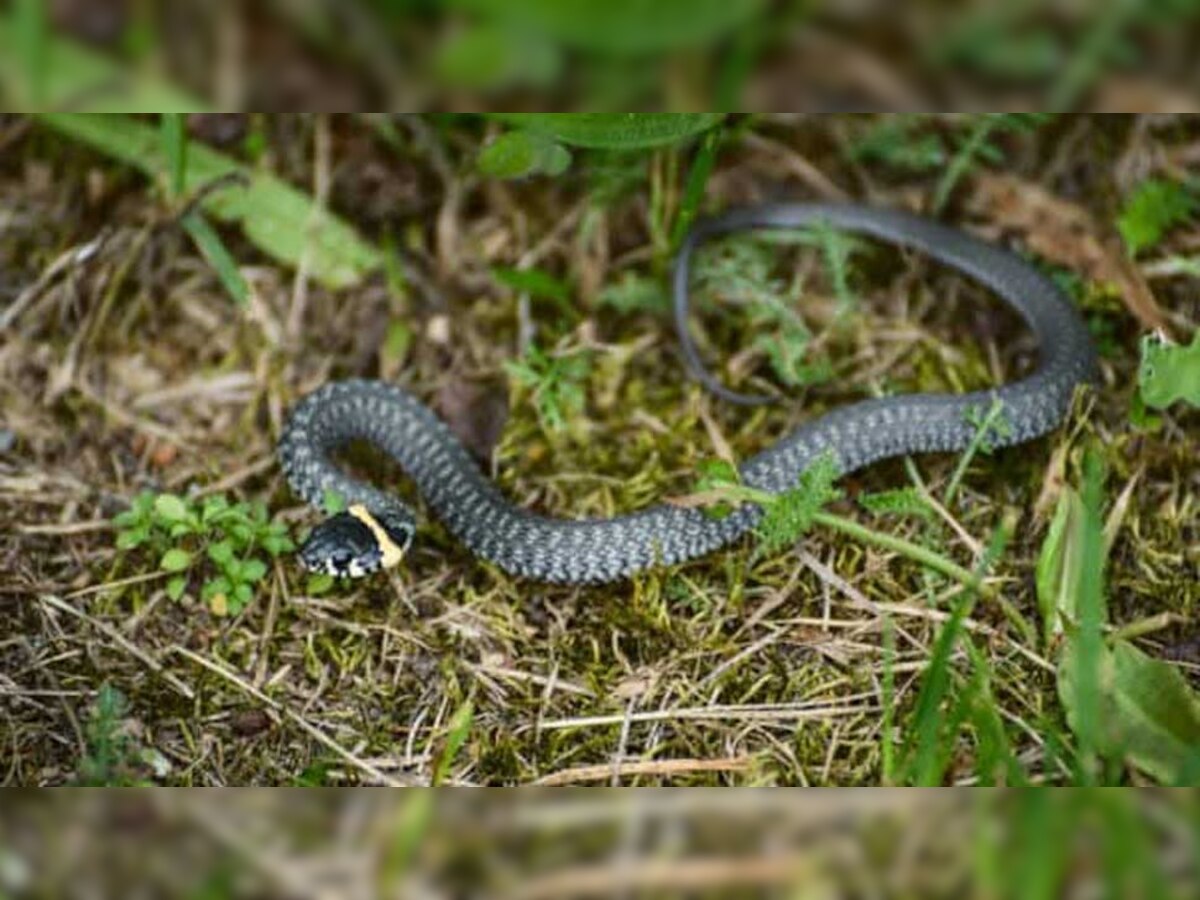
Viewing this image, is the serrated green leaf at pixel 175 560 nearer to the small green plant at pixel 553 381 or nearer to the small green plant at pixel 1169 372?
the small green plant at pixel 553 381

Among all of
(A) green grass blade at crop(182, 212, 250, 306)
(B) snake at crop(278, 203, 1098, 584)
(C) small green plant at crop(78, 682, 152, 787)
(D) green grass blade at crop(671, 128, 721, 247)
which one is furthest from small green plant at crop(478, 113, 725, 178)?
(C) small green plant at crop(78, 682, 152, 787)

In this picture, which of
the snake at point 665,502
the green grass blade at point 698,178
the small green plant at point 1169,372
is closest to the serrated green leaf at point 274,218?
the snake at point 665,502

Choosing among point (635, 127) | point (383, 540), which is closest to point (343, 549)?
point (383, 540)

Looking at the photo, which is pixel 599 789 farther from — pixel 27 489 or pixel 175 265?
pixel 175 265

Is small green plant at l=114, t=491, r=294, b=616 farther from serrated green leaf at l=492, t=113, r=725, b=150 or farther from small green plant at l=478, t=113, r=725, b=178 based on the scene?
serrated green leaf at l=492, t=113, r=725, b=150

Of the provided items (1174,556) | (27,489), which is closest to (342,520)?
(27,489)

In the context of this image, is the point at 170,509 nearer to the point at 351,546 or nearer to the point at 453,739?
the point at 351,546
